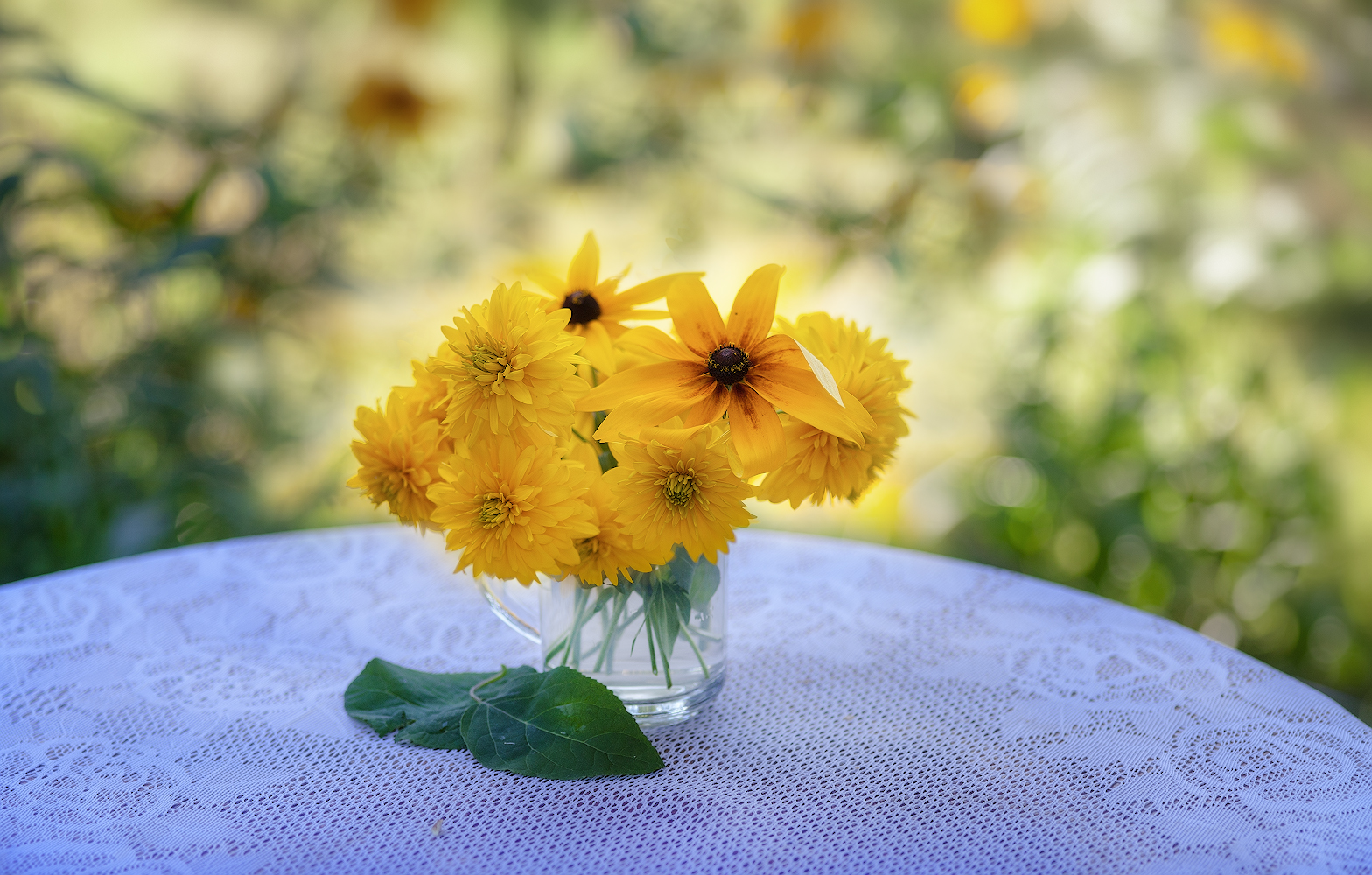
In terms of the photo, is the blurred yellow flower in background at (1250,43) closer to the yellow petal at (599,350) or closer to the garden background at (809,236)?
the garden background at (809,236)

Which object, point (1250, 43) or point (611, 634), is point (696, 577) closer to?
point (611, 634)

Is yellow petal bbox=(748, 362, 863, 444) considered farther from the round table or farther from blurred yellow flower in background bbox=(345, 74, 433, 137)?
blurred yellow flower in background bbox=(345, 74, 433, 137)

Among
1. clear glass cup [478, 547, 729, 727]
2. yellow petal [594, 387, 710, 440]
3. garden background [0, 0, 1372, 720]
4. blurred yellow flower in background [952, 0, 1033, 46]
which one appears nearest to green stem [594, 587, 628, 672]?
clear glass cup [478, 547, 729, 727]

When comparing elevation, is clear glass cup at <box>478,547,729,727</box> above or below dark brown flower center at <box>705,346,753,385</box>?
below

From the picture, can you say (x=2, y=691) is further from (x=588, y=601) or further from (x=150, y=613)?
(x=588, y=601)

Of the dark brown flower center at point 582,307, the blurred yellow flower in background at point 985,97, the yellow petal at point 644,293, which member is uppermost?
the blurred yellow flower in background at point 985,97

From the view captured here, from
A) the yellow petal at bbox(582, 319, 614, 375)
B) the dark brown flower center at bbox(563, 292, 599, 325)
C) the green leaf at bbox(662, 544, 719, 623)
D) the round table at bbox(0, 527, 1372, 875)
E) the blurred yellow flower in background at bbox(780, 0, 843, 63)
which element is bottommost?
the round table at bbox(0, 527, 1372, 875)

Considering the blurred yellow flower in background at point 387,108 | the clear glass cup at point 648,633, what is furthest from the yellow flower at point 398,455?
the blurred yellow flower in background at point 387,108
